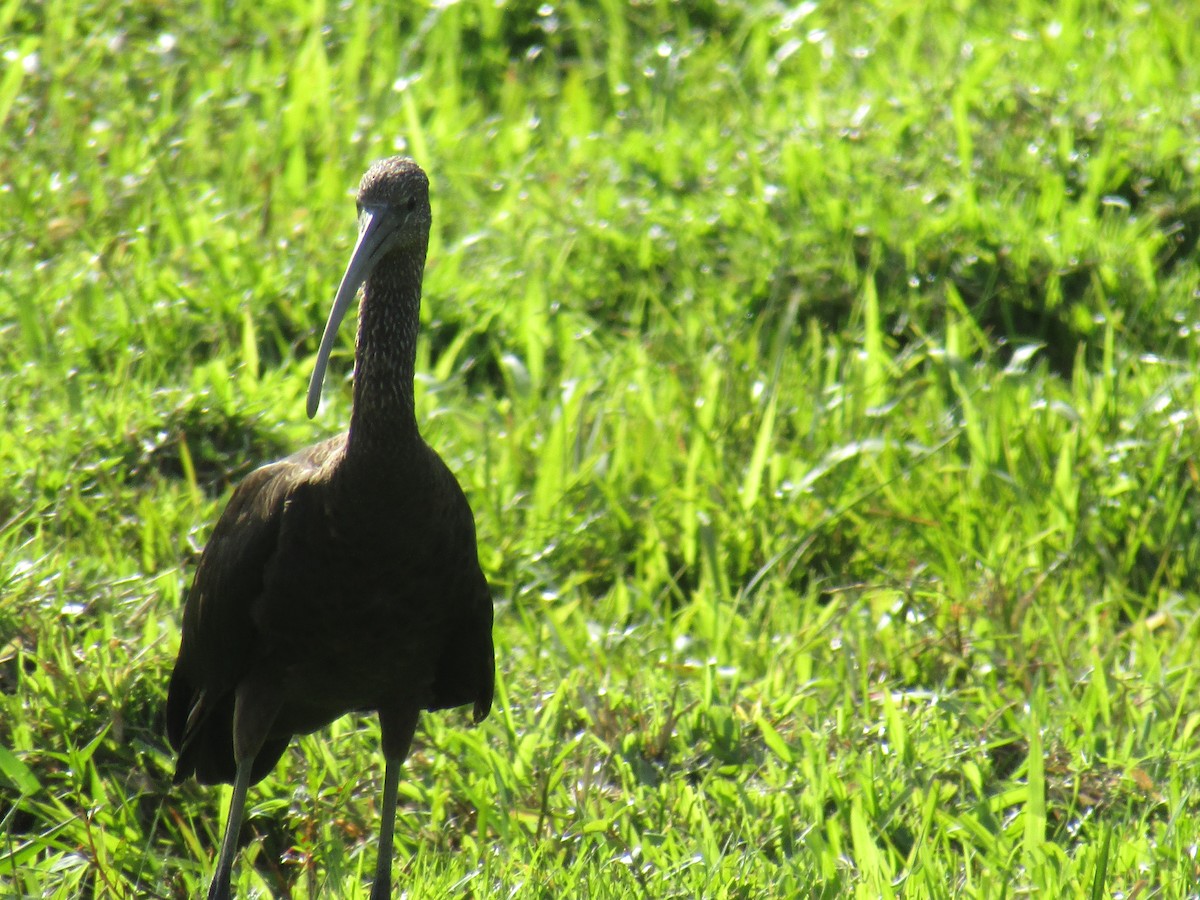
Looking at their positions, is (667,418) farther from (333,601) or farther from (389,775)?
(333,601)

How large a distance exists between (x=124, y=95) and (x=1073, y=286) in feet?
12.6

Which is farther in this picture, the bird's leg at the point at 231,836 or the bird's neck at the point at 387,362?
the bird's leg at the point at 231,836

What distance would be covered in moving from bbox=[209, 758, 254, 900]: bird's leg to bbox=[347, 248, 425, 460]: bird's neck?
0.83m

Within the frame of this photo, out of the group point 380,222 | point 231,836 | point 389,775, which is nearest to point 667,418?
point 389,775

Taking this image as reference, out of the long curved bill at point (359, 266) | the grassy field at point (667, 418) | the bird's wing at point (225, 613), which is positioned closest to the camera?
the long curved bill at point (359, 266)

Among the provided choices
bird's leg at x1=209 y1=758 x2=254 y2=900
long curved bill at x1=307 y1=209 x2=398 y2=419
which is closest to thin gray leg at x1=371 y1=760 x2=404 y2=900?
bird's leg at x1=209 y1=758 x2=254 y2=900

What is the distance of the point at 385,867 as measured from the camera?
3525mm

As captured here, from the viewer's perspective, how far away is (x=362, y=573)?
3.19 meters

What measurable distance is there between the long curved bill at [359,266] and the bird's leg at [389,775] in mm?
799

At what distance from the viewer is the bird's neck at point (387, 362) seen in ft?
10.5

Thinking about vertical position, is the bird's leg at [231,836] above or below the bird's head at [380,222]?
below

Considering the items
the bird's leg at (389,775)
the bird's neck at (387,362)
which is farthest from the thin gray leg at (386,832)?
the bird's neck at (387,362)

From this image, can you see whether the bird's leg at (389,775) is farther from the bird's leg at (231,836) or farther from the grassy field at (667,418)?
the bird's leg at (231,836)

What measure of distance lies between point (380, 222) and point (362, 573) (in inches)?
28.3
